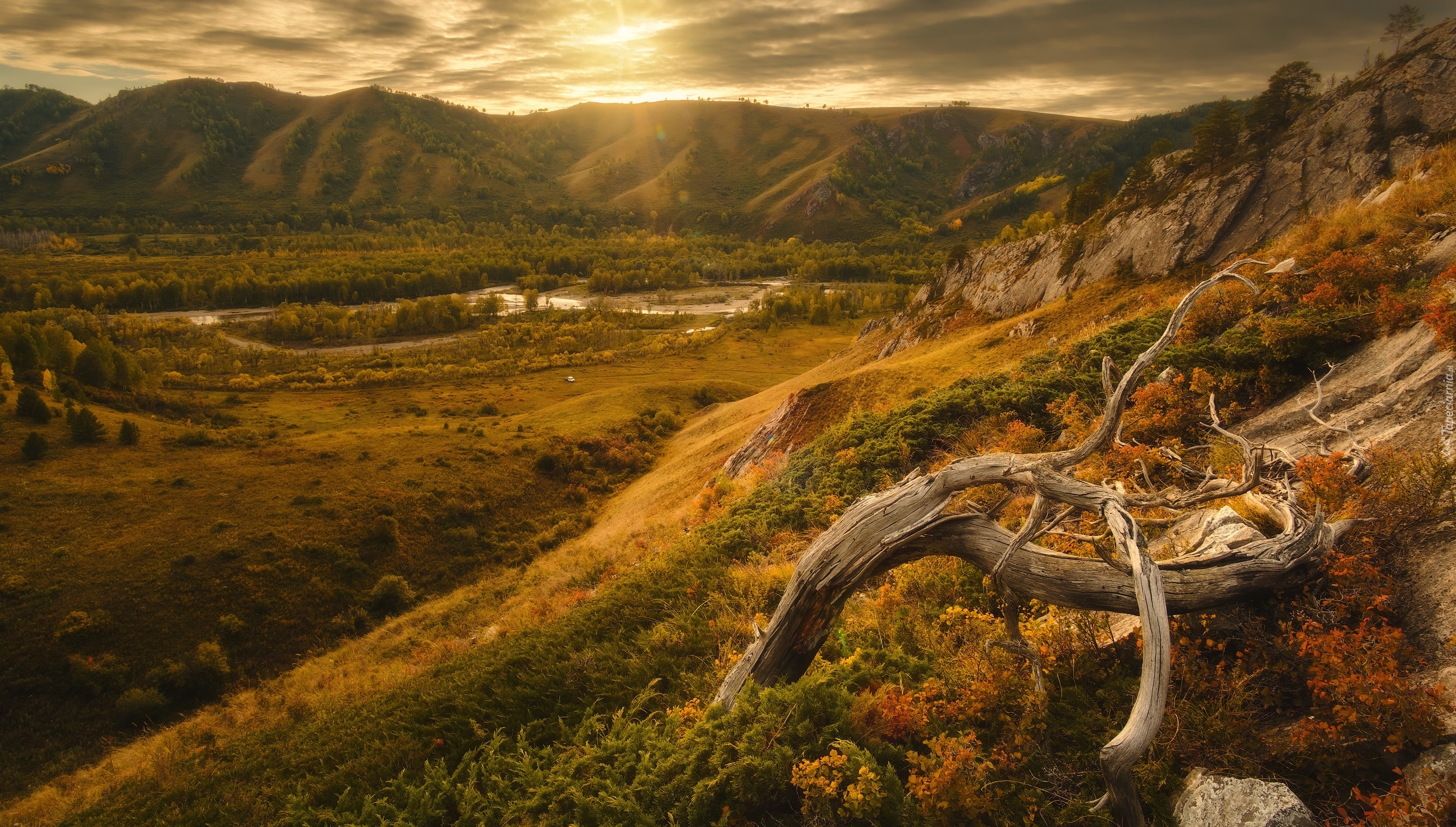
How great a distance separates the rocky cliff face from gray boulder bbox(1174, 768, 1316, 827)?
95.7 feet

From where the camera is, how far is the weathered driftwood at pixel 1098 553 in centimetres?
476

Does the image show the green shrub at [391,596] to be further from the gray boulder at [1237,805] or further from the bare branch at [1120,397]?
the gray boulder at [1237,805]

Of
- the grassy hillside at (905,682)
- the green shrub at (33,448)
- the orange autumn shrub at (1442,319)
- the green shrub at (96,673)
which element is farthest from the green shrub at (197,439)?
the orange autumn shrub at (1442,319)

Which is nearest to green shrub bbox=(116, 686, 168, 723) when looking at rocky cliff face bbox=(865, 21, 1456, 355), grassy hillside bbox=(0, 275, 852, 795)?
grassy hillside bbox=(0, 275, 852, 795)

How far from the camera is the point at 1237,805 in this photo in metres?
4.93

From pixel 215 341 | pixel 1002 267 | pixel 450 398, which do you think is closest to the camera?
pixel 1002 267

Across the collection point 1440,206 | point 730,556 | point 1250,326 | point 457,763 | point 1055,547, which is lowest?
point 457,763

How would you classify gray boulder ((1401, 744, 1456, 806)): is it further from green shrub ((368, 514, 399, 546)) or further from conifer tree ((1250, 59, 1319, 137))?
green shrub ((368, 514, 399, 546))

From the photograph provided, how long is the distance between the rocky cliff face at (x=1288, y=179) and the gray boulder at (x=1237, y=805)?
29.2 metres

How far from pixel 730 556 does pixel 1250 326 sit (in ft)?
45.4

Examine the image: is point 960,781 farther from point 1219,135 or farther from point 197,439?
point 197,439

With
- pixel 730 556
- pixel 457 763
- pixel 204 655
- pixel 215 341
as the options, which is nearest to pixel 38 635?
pixel 204 655

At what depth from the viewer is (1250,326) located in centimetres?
1424

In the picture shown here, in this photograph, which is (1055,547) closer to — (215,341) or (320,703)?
(320,703)
